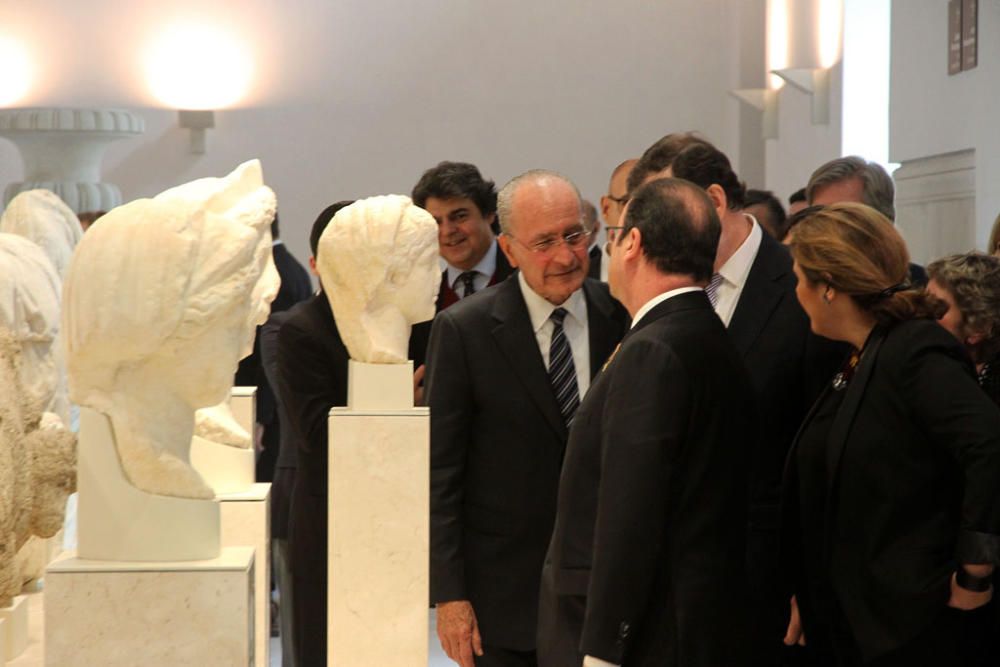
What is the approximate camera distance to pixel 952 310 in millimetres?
4051

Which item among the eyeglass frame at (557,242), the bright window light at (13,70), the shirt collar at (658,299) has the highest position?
the bright window light at (13,70)

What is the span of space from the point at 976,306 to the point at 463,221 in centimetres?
214

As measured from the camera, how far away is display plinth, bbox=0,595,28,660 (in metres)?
3.54

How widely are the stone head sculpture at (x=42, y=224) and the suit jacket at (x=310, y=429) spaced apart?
2119 millimetres

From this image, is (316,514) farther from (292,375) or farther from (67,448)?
(67,448)

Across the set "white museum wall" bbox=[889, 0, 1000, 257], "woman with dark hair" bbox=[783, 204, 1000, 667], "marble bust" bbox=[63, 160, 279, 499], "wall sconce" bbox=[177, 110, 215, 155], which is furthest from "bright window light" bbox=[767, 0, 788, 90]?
"marble bust" bbox=[63, 160, 279, 499]

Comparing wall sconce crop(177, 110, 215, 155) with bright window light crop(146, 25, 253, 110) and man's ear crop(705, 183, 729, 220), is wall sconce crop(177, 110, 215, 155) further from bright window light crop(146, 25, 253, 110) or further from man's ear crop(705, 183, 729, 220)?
man's ear crop(705, 183, 729, 220)

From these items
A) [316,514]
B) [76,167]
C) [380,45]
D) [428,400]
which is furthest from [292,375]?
[380,45]

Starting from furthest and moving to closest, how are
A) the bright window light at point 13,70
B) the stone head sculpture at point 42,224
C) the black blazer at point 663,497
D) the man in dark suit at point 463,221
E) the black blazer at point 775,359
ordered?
the bright window light at point 13,70
the stone head sculpture at point 42,224
the man in dark suit at point 463,221
the black blazer at point 775,359
the black blazer at point 663,497

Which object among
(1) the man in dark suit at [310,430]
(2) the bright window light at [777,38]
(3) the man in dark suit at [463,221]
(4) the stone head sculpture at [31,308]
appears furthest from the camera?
(2) the bright window light at [777,38]

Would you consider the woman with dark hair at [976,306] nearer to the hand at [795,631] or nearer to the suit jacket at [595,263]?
the hand at [795,631]

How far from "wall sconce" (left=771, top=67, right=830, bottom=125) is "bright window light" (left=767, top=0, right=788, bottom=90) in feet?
5.23

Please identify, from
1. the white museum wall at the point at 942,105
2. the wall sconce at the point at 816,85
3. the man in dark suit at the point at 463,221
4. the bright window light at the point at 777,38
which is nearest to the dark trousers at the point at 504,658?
the man in dark suit at the point at 463,221

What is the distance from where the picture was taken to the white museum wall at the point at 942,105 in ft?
21.6
